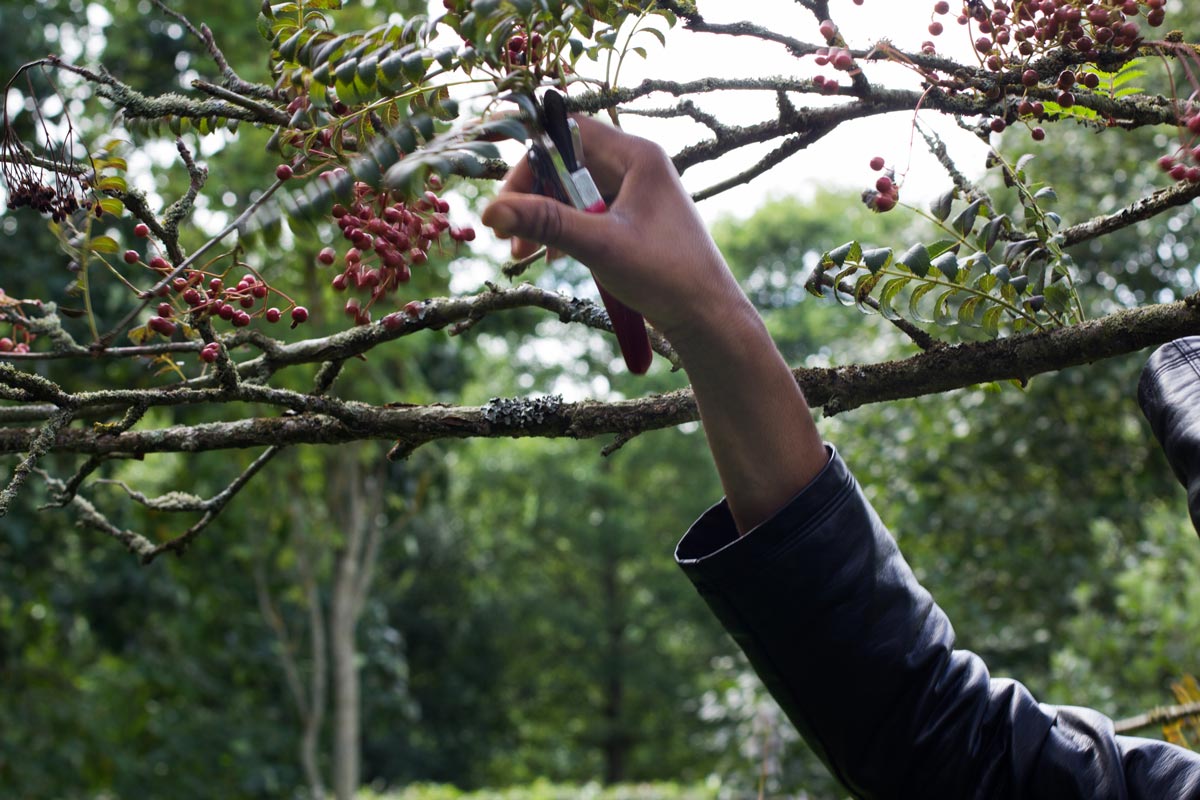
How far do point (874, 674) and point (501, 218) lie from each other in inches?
23.8

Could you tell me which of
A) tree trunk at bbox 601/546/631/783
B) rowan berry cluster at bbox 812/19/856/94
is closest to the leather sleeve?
rowan berry cluster at bbox 812/19/856/94

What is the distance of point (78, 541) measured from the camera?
7.57 meters

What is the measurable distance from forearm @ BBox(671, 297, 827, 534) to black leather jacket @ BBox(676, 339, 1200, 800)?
24 millimetres

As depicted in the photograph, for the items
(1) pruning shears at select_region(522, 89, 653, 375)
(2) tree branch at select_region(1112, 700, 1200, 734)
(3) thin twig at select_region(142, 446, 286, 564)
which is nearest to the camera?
(1) pruning shears at select_region(522, 89, 653, 375)

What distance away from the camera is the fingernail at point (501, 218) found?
2.31ft

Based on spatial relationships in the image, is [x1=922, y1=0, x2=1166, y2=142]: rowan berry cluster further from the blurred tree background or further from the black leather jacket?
the blurred tree background

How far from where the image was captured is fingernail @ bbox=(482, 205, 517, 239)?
2.31ft

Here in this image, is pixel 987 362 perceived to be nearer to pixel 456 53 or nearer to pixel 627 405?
pixel 627 405

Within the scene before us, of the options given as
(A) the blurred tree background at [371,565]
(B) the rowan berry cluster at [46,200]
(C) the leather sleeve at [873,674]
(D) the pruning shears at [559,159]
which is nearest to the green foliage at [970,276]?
(C) the leather sleeve at [873,674]

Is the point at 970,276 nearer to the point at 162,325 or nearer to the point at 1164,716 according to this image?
the point at 162,325

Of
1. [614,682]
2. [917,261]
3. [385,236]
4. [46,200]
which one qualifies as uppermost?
[46,200]

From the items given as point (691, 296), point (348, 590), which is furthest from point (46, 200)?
point (348, 590)

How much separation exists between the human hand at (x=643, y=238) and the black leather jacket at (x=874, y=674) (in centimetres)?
23

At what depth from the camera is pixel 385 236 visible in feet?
4.11
